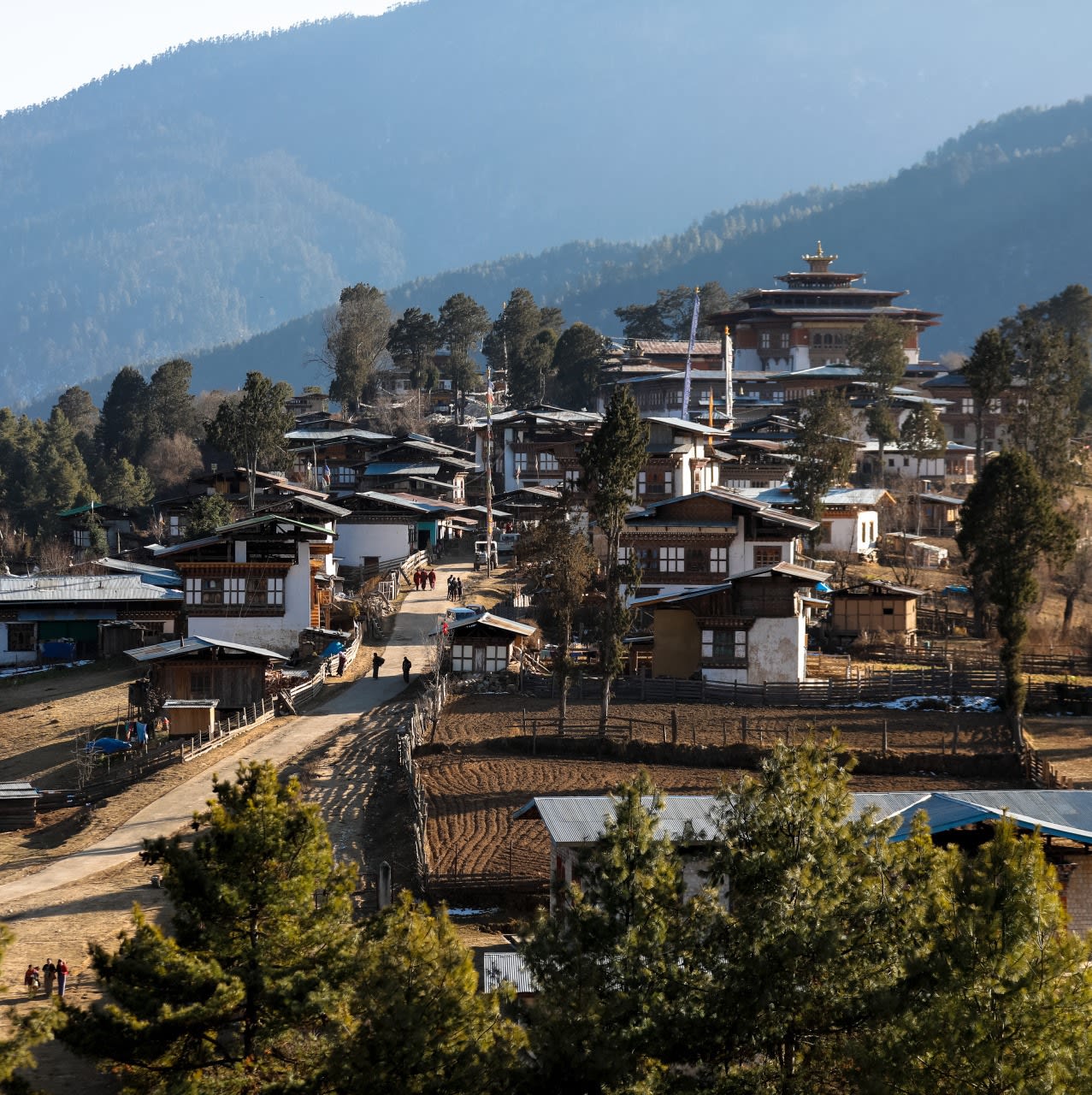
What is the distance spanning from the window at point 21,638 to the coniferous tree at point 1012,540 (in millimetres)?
33031

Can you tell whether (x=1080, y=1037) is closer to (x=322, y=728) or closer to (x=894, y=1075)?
(x=894, y=1075)

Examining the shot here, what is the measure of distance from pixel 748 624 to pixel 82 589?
25.2 metres

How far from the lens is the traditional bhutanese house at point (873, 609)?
55.7 metres

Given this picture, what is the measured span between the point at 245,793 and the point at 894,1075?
858 centimetres

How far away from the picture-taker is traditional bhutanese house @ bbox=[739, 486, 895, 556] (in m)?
68.9

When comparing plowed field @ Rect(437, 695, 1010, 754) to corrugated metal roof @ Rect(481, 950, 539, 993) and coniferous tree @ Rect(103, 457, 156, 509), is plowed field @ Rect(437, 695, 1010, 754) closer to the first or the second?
corrugated metal roof @ Rect(481, 950, 539, 993)

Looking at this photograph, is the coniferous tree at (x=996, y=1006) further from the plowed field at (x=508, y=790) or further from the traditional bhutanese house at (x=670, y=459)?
the traditional bhutanese house at (x=670, y=459)

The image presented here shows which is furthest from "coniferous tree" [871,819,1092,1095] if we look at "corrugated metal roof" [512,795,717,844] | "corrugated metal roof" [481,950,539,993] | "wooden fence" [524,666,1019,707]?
"wooden fence" [524,666,1019,707]

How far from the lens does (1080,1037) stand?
16.0 m

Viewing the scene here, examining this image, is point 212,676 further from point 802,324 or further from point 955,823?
point 802,324

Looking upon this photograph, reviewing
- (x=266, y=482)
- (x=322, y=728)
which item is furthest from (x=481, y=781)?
(x=266, y=482)

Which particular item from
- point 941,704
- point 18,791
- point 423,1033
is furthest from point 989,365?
point 423,1033

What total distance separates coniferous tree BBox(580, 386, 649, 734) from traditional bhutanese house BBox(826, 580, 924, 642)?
14.2 meters

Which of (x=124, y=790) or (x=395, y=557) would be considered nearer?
(x=124, y=790)
